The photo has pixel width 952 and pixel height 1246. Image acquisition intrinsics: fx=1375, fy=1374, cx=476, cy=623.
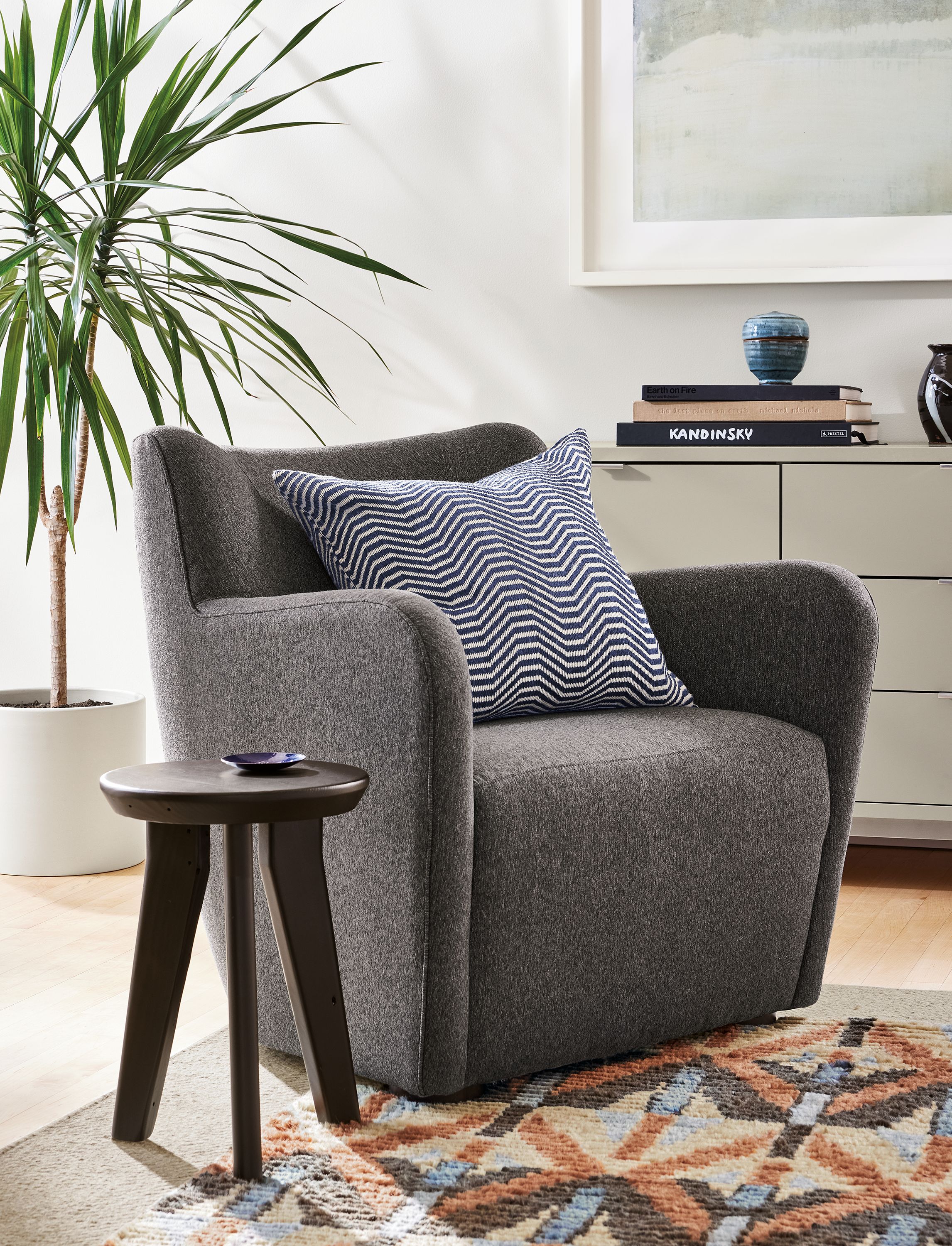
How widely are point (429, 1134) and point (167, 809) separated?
474mm

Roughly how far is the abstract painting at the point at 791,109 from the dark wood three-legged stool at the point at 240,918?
6.70 ft

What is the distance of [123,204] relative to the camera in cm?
257

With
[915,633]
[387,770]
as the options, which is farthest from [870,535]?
[387,770]

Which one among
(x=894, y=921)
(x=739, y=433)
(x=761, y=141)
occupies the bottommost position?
(x=894, y=921)

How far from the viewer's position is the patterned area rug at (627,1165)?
4.15 ft

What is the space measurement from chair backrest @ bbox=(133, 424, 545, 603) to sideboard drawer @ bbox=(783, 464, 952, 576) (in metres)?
0.95

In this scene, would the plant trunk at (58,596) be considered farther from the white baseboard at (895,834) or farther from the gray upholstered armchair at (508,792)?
the white baseboard at (895,834)

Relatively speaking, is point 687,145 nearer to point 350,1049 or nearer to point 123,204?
point 123,204

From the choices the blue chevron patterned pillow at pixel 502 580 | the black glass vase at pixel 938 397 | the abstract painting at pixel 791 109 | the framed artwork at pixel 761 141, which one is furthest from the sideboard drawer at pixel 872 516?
the blue chevron patterned pillow at pixel 502 580

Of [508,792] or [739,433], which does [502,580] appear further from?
[739,433]

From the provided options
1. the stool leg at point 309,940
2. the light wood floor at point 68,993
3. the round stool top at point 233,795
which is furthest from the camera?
the light wood floor at point 68,993

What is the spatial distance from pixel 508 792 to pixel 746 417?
1414 mm

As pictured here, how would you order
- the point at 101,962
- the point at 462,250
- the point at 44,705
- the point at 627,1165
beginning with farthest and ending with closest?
the point at 462,250, the point at 44,705, the point at 101,962, the point at 627,1165

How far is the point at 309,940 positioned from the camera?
1.41 metres
